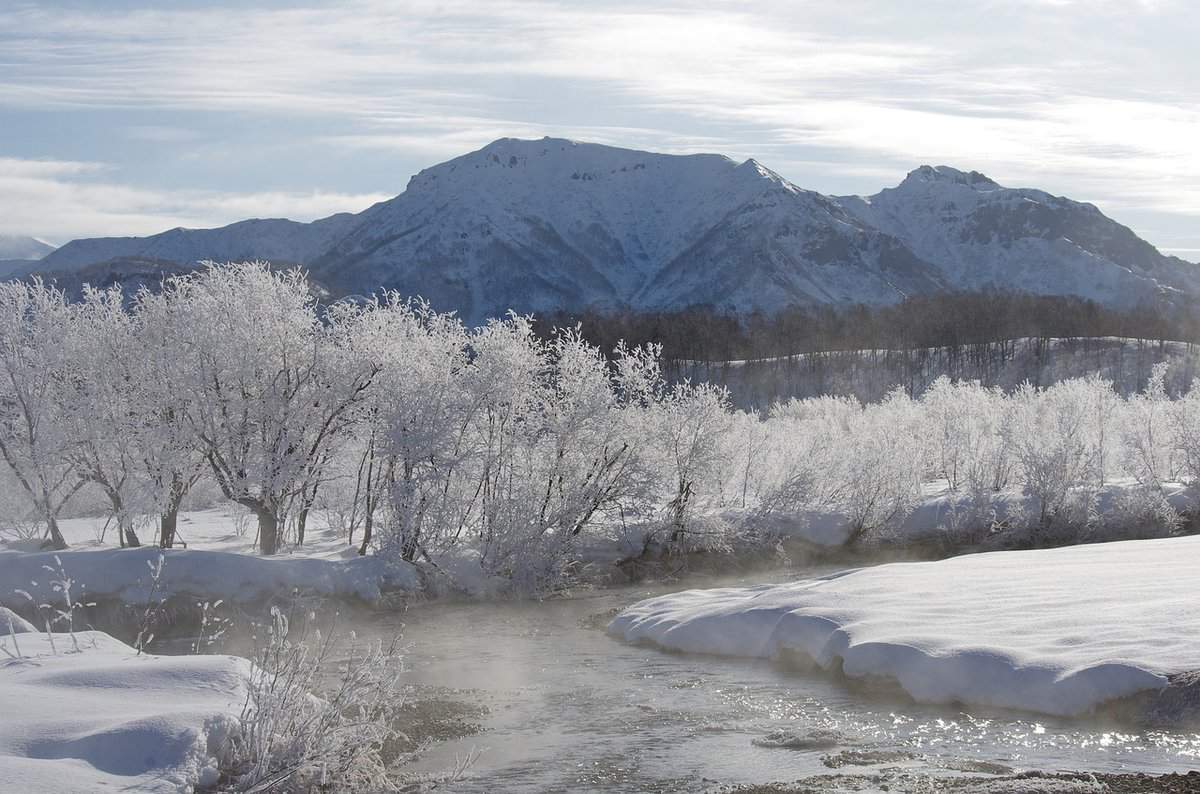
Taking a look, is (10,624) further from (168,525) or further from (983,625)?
(168,525)

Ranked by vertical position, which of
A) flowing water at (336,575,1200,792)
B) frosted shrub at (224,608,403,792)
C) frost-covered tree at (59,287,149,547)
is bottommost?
flowing water at (336,575,1200,792)

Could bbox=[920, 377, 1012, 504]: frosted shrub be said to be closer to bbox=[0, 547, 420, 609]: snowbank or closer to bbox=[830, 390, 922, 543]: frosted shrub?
bbox=[830, 390, 922, 543]: frosted shrub

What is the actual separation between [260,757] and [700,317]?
178 meters

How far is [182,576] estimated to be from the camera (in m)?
32.0

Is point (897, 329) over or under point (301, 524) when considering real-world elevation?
over

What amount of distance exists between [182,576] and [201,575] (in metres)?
0.57

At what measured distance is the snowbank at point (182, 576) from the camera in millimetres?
31094

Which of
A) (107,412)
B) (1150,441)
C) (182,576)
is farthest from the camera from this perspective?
(1150,441)

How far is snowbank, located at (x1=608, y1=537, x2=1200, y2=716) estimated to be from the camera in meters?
18.0

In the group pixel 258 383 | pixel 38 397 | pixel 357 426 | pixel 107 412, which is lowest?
pixel 357 426

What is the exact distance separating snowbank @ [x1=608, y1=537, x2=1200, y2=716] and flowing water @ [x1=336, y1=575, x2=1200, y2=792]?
60 cm

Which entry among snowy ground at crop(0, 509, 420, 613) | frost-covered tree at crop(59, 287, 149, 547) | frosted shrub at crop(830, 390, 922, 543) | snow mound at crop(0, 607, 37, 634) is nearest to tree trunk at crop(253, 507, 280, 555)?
snowy ground at crop(0, 509, 420, 613)

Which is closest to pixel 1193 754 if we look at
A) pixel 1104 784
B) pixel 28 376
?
pixel 1104 784

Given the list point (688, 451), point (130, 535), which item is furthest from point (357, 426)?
point (688, 451)
